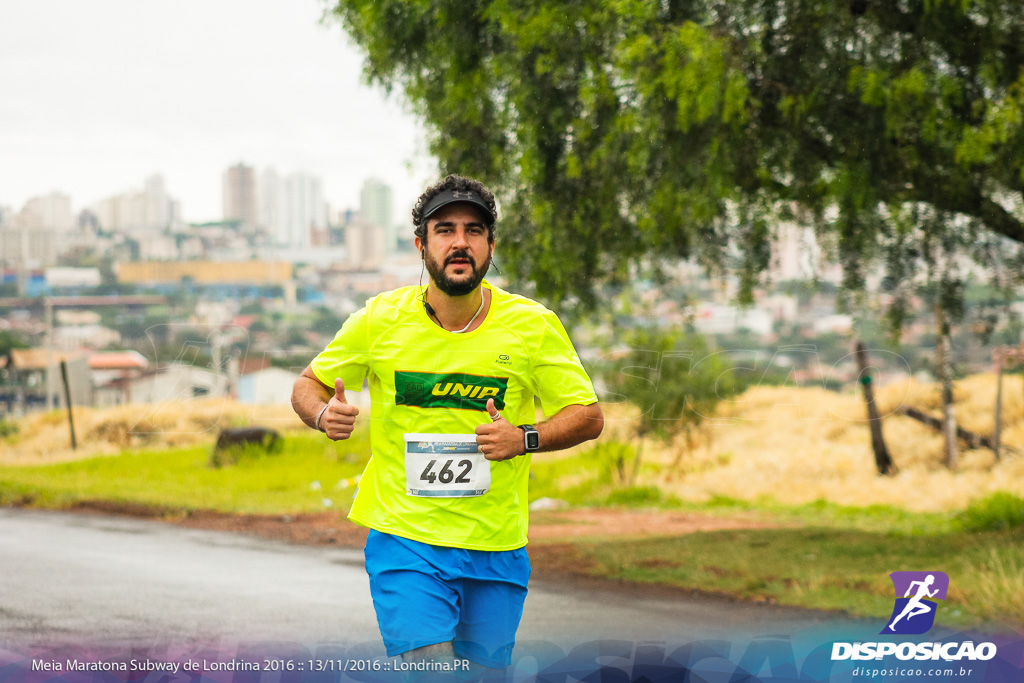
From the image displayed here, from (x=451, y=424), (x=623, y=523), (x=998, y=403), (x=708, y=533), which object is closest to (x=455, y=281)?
(x=451, y=424)

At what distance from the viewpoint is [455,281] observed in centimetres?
332

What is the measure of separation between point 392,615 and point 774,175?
6.09m

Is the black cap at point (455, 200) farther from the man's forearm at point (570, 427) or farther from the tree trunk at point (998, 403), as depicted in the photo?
the tree trunk at point (998, 403)

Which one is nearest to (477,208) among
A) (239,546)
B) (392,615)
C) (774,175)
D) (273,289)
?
(392,615)

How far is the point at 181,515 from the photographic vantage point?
12953mm

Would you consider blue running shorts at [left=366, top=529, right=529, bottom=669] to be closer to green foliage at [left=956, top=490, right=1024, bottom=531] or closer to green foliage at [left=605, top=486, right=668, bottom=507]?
green foliage at [left=956, top=490, right=1024, bottom=531]

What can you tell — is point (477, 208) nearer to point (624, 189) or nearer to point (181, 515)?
point (624, 189)

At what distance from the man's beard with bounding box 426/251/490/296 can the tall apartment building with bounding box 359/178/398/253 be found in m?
14.5

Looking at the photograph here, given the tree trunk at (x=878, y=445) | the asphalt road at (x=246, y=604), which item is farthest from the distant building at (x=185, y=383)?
the tree trunk at (x=878, y=445)

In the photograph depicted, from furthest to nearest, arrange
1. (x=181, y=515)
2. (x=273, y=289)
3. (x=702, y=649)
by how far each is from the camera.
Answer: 1. (x=273, y=289)
2. (x=181, y=515)
3. (x=702, y=649)

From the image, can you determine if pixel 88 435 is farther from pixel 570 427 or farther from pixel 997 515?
pixel 570 427

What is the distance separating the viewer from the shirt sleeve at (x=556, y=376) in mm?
3480

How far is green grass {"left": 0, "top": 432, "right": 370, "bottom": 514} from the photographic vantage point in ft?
46.1

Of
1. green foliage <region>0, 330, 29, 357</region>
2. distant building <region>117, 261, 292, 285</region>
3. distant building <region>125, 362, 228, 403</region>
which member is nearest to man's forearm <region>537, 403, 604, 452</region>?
distant building <region>125, 362, 228, 403</region>
